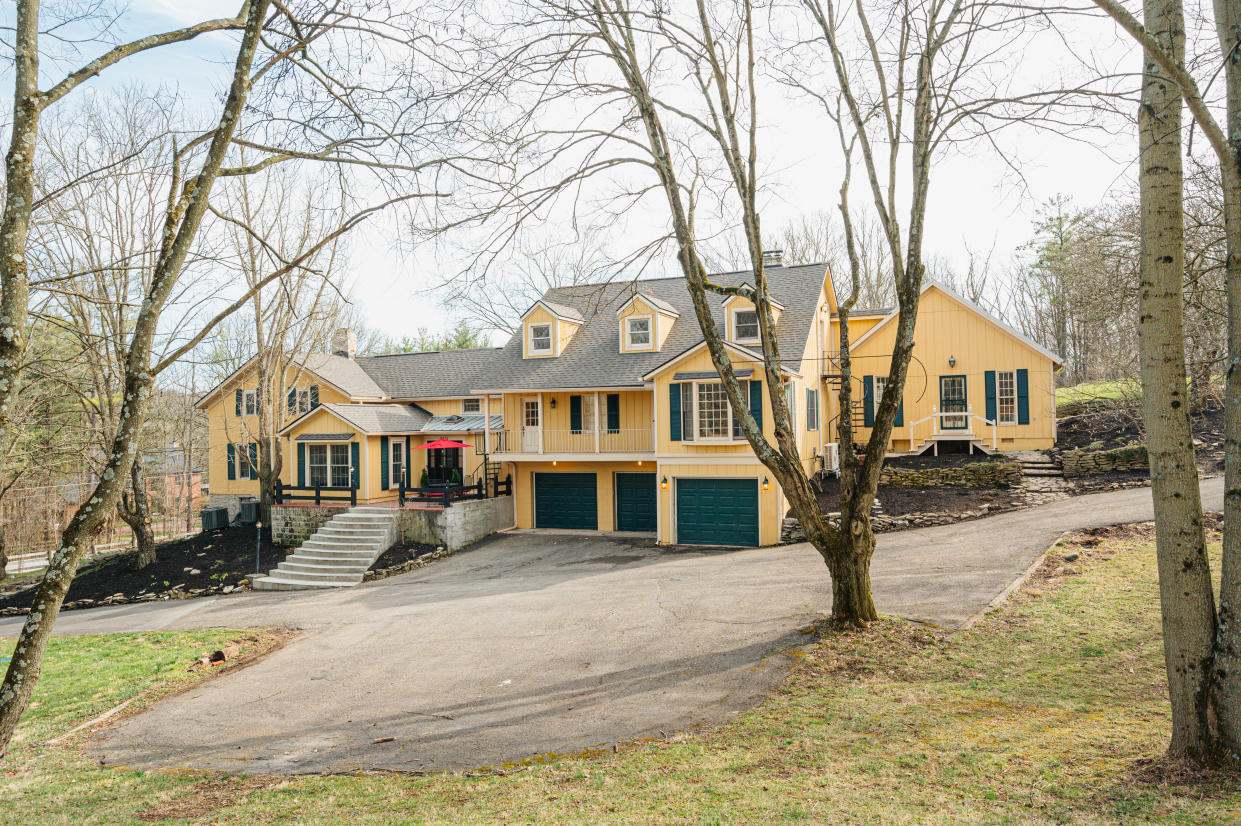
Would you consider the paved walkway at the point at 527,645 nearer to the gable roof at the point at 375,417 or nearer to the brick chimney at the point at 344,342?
the gable roof at the point at 375,417

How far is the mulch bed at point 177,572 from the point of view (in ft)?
59.7

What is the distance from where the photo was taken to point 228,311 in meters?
5.69

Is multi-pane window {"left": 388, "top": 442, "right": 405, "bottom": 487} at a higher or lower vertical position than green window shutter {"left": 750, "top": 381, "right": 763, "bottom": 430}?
lower

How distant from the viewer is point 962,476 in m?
19.3

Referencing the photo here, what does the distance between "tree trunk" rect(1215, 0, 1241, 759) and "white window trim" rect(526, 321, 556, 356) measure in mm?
19599

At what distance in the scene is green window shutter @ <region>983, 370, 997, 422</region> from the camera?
21.8 meters

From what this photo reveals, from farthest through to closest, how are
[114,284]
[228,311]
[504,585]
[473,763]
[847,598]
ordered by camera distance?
[114,284] → [504,585] → [847,598] → [473,763] → [228,311]

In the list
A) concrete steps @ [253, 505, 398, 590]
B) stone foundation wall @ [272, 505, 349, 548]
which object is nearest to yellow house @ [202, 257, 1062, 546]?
stone foundation wall @ [272, 505, 349, 548]

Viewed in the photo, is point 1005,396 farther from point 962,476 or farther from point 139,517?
point 139,517

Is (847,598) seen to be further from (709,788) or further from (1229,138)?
(1229,138)

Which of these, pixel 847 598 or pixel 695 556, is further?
pixel 695 556

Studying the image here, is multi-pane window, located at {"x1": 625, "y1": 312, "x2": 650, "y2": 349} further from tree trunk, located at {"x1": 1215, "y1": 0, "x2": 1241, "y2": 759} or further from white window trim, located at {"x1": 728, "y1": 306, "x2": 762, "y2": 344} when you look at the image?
tree trunk, located at {"x1": 1215, "y1": 0, "x2": 1241, "y2": 759}

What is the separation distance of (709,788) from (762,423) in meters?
13.7

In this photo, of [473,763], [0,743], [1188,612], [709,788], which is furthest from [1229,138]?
[0,743]
